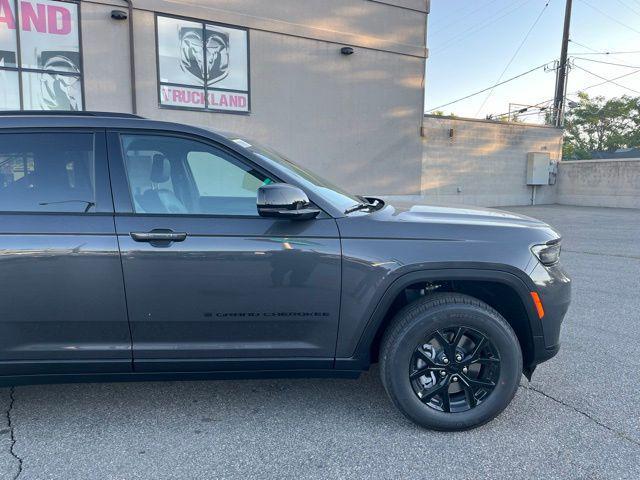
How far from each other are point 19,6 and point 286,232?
11.2 metres

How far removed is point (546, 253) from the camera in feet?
9.00

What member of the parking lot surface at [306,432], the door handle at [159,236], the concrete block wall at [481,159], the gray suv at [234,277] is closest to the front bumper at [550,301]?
the gray suv at [234,277]

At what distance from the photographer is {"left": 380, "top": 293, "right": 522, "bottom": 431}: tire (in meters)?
2.64

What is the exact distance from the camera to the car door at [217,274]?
249cm

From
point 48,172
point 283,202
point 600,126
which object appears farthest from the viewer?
point 600,126

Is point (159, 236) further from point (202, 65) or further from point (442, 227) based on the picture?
point (202, 65)

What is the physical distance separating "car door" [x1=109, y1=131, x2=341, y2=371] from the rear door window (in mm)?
166

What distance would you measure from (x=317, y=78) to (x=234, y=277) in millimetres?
12583

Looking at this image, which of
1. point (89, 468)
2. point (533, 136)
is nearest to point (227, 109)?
point (89, 468)

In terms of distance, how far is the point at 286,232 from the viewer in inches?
99.9

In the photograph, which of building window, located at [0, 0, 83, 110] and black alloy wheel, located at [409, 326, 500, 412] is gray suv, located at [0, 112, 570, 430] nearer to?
black alloy wheel, located at [409, 326, 500, 412]

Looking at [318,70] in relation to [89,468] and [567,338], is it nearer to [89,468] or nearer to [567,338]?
[567,338]

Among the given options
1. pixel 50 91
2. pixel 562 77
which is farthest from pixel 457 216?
pixel 562 77

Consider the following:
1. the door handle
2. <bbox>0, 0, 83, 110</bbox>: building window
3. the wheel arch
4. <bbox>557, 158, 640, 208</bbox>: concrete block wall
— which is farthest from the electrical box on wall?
the door handle
